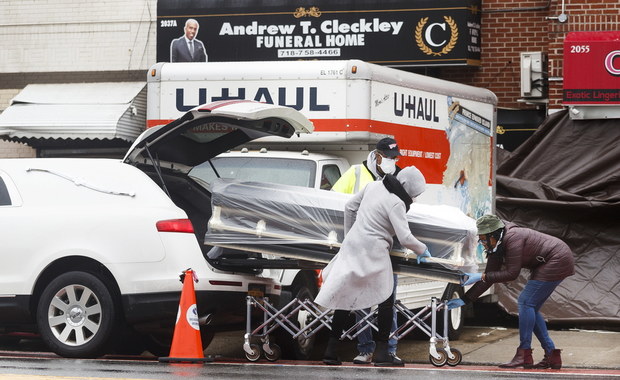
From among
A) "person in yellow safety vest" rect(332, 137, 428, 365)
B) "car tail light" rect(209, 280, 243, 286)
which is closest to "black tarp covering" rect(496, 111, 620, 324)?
"person in yellow safety vest" rect(332, 137, 428, 365)

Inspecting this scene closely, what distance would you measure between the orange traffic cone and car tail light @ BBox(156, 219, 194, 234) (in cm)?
41

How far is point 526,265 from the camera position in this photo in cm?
1038

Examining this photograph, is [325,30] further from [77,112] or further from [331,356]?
[331,356]

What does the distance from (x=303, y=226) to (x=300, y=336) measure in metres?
1.22

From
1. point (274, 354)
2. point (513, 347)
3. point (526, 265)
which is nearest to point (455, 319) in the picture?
point (513, 347)

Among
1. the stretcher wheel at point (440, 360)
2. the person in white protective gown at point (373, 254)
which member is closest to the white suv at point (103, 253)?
the person in white protective gown at point (373, 254)

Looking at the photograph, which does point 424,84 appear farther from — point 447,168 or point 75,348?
point 75,348

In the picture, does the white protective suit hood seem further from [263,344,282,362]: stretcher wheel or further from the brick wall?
the brick wall

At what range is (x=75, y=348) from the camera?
32.8ft

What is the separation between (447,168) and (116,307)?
15.5ft

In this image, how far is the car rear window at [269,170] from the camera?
11711 millimetres

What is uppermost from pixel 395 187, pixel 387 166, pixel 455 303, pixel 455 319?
pixel 387 166

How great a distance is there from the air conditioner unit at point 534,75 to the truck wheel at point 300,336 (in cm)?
718

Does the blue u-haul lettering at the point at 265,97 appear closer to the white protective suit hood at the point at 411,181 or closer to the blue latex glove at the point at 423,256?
the white protective suit hood at the point at 411,181
